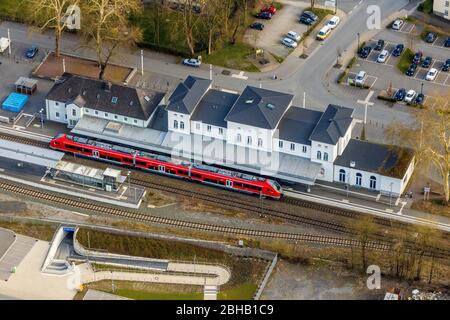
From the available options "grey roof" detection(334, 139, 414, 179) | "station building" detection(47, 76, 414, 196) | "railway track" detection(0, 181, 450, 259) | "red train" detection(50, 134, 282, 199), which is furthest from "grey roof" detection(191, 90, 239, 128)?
"grey roof" detection(334, 139, 414, 179)

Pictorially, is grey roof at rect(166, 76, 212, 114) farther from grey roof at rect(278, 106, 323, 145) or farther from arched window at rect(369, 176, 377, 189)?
arched window at rect(369, 176, 377, 189)

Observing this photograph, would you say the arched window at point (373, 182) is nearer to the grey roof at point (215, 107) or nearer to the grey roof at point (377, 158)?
the grey roof at point (377, 158)

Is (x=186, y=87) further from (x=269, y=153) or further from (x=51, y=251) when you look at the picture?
(x=51, y=251)

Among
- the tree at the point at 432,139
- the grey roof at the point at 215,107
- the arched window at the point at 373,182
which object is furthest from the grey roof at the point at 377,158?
the grey roof at the point at 215,107

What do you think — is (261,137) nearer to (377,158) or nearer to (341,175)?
(341,175)

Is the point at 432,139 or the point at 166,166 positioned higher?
the point at 432,139

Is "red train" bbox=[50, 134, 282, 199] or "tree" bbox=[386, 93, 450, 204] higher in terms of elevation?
"tree" bbox=[386, 93, 450, 204]

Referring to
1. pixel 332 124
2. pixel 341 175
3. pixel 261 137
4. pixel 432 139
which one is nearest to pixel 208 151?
pixel 261 137
